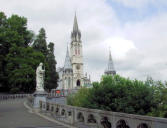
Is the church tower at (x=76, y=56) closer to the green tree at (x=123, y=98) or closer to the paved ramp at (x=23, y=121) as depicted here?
the green tree at (x=123, y=98)

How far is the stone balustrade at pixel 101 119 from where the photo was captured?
4766mm

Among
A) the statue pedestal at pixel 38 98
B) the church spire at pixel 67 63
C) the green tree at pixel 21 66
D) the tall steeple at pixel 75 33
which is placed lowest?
the statue pedestal at pixel 38 98

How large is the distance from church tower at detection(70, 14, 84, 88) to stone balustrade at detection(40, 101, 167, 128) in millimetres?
88857

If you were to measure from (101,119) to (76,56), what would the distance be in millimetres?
97412

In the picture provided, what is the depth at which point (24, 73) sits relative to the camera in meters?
29.8

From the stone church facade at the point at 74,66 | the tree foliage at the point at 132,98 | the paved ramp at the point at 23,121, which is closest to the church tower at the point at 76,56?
the stone church facade at the point at 74,66

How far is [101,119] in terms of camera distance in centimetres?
692

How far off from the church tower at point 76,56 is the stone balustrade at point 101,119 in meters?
88.9

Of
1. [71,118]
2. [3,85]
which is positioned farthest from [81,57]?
[71,118]

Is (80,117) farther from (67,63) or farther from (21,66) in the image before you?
(67,63)

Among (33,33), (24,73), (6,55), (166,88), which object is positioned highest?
(33,33)

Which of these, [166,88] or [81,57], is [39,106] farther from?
[81,57]

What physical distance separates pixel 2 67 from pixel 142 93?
921 inches

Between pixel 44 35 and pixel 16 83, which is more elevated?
pixel 44 35
